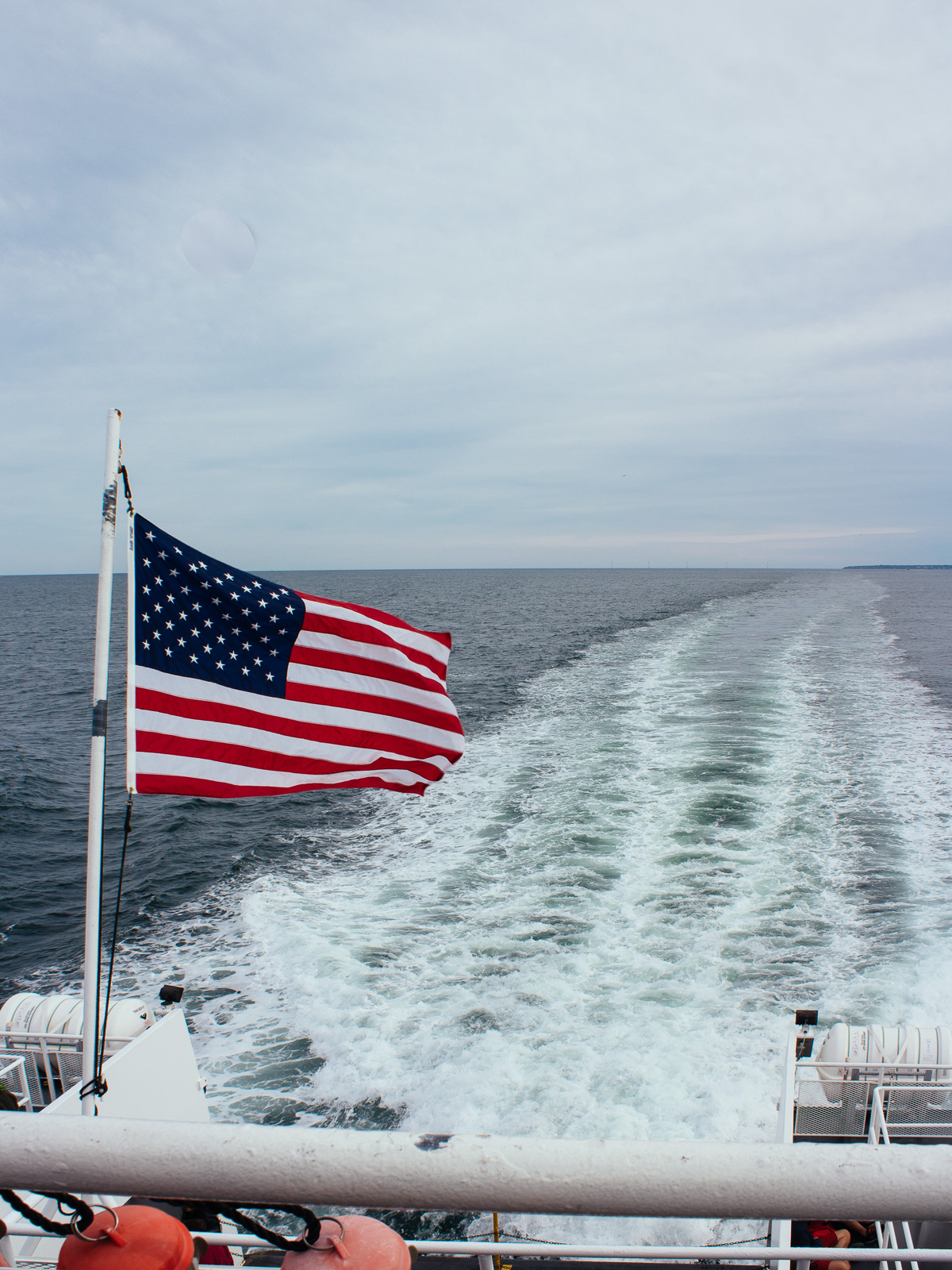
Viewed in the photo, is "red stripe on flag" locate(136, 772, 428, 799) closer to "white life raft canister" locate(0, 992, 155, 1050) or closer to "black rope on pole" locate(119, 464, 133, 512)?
"black rope on pole" locate(119, 464, 133, 512)

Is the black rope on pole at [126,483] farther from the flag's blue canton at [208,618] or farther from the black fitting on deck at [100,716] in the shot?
the black fitting on deck at [100,716]

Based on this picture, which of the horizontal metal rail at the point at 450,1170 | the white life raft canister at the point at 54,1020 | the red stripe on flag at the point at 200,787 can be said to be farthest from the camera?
the white life raft canister at the point at 54,1020

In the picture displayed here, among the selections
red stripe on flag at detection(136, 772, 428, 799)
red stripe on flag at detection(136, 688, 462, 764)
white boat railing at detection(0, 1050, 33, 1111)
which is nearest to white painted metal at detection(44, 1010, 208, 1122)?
white boat railing at detection(0, 1050, 33, 1111)

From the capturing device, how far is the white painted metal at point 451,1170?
1449 millimetres

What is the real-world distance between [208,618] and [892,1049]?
25.3 feet

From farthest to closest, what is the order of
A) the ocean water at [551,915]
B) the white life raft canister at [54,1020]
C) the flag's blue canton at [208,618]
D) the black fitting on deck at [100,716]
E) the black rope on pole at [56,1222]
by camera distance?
the ocean water at [551,915] → the white life raft canister at [54,1020] → the flag's blue canton at [208,618] → the black fitting on deck at [100,716] → the black rope on pole at [56,1222]

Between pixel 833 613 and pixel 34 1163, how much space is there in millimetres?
78964

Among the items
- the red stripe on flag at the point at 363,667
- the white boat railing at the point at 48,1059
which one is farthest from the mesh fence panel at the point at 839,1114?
the white boat railing at the point at 48,1059

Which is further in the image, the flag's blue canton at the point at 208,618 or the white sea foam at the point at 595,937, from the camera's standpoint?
the white sea foam at the point at 595,937

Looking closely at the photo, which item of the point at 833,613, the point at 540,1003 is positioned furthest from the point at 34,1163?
the point at 833,613

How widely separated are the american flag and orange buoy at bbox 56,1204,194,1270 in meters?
3.60

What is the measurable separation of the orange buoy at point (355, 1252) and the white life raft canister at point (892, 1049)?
23.7 ft

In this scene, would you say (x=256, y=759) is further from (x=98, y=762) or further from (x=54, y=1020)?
(x=54, y=1020)

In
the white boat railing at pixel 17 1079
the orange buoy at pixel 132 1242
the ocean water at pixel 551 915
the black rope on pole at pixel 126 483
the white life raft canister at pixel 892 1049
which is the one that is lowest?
the ocean water at pixel 551 915
